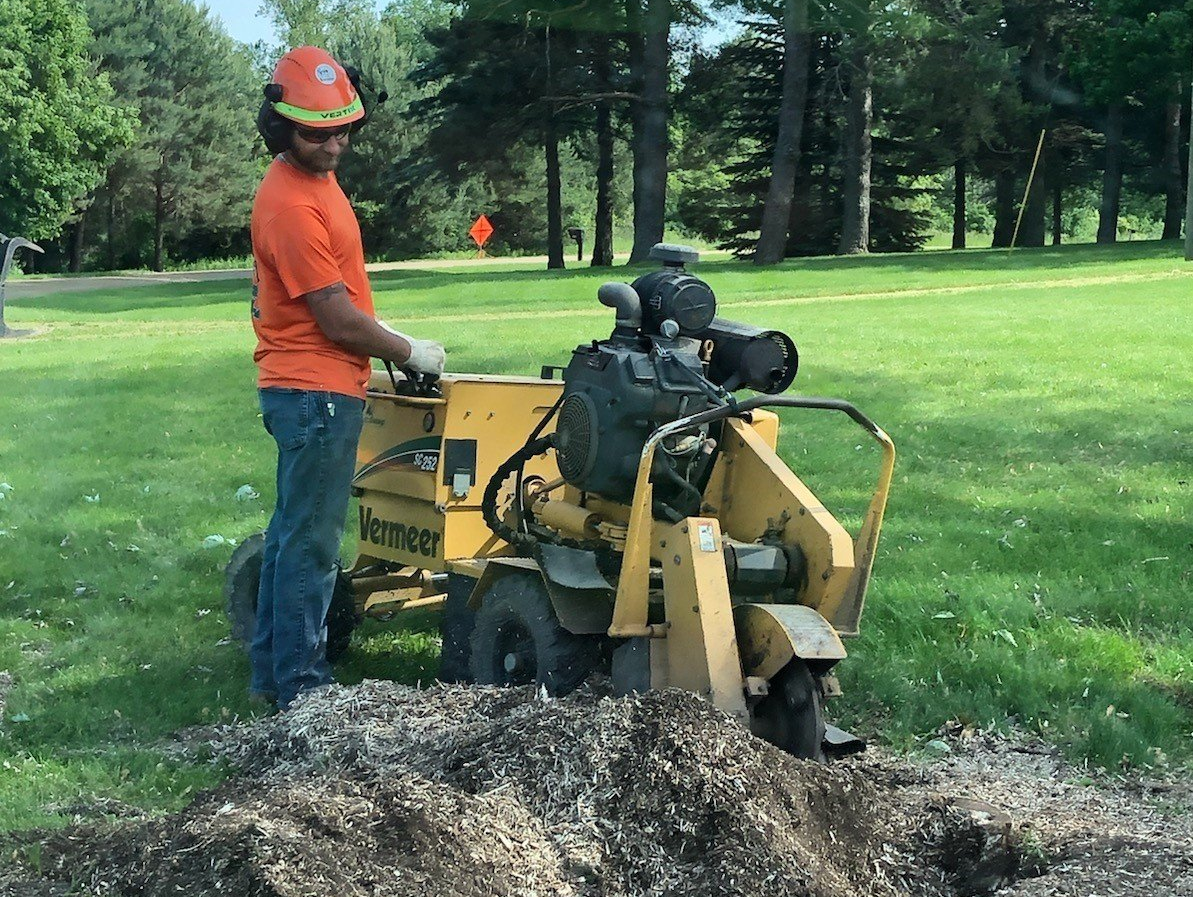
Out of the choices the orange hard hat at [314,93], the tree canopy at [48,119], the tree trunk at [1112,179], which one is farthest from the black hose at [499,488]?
the tree canopy at [48,119]

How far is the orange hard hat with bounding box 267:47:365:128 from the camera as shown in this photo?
526cm

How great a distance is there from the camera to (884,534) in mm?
8328

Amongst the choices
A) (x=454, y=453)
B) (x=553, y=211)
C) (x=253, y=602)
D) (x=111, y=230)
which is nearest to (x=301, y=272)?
(x=454, y=453)

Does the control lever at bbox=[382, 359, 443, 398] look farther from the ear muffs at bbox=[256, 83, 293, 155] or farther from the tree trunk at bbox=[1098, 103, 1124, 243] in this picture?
the tree trunk at bbox=[1098, 103, 1124, 243]

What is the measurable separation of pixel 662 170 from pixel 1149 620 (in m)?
34.2

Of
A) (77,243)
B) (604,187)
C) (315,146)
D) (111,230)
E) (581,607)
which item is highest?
(315,146)

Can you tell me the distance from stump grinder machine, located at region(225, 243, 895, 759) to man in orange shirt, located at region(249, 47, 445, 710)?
476 millimetres

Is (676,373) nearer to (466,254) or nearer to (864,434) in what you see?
(864,434)

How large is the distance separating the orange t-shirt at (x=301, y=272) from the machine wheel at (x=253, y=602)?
4.06ft

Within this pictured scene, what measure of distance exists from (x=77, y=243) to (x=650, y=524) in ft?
215

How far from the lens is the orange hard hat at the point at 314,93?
207 inches

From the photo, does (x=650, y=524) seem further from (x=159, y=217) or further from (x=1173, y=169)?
(x=159, y=217)

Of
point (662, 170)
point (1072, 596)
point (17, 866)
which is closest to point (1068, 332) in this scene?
point (1072, 596)

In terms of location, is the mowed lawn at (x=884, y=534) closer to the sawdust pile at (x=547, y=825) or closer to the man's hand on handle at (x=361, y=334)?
the sawdust pile at (x=547, y=825)
